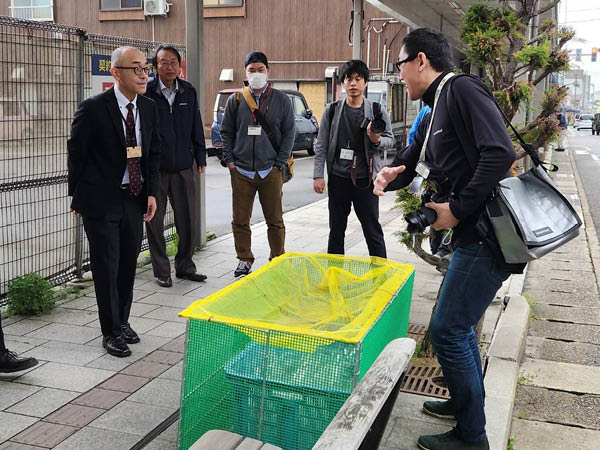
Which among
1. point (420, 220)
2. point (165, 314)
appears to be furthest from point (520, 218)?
point (165, 314)

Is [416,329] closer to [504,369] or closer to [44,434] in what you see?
[504,369]

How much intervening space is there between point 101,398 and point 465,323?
212 cm

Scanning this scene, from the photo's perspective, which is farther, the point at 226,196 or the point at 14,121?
the point at 226,196

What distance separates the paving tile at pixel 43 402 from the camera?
12.4 ft

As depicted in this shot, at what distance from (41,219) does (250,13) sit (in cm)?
2371

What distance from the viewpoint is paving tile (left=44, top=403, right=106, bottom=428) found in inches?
144

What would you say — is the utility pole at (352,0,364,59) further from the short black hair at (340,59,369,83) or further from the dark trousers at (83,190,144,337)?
the dark trousers at (83,190,144,337)

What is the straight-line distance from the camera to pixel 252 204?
22.0 ft

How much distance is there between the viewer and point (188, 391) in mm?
3219

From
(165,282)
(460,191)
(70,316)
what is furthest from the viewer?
(165,282)

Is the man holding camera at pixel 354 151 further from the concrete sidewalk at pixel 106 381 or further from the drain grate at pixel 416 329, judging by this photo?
the concrete sidewalk at pixel 106 381

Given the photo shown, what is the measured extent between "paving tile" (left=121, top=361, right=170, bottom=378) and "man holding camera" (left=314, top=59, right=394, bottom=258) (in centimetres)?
201

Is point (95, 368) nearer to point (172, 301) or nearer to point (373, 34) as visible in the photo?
point (172, 301)

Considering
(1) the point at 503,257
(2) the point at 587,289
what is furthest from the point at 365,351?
(2) the point at 587,289
